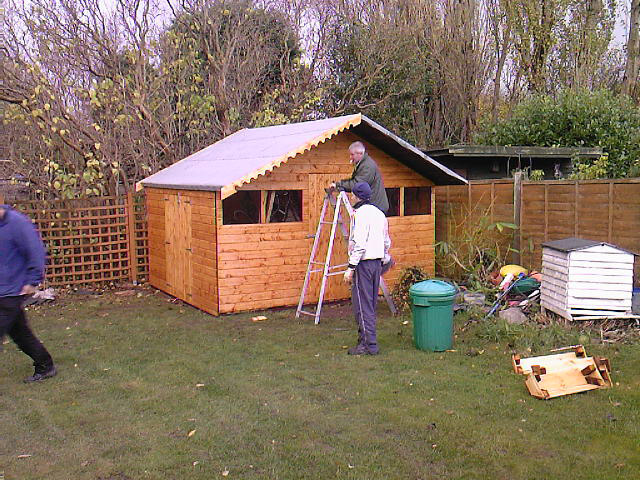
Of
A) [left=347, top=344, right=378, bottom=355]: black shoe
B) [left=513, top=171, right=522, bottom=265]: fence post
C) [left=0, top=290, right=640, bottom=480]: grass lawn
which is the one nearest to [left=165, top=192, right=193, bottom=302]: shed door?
[left=0, top=290, right=640, bottom=480]: grass lawn

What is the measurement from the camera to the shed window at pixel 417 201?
11.9 m

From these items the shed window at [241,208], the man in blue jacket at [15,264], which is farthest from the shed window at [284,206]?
the man in blue jacket at [15,264]

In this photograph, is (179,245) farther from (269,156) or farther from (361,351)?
(361,351)

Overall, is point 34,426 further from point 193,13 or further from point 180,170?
point 193,13

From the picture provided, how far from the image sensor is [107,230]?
13.0m

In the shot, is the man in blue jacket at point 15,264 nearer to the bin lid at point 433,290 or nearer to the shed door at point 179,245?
the bin lid at point 433,290

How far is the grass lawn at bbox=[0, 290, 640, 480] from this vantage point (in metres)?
4.91

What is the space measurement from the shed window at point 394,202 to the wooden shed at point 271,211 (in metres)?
0.02

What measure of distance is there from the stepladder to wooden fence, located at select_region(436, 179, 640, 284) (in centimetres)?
277

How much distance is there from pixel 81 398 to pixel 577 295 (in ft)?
18.9

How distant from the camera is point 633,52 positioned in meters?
23.6

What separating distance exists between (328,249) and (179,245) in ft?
8.66

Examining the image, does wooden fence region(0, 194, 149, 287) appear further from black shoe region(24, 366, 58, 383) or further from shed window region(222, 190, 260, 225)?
black shoe region(24, 366, 58, 383)

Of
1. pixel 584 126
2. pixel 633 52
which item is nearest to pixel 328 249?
pixel 584 126
